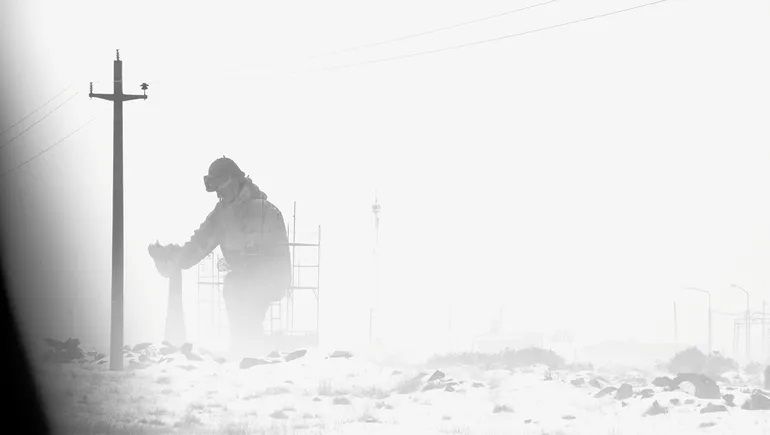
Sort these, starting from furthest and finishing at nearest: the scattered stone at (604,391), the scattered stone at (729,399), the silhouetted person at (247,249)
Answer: the silhouetted person at (247,249) → the scattered stone at (604,391) → the scattered stone at (729,399)

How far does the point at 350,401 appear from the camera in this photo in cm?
2331

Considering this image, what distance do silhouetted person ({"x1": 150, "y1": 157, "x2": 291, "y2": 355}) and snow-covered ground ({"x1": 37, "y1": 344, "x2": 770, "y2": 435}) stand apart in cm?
164

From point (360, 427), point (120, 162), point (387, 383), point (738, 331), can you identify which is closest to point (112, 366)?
point (120, 162)

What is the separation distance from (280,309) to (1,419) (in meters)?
15.5

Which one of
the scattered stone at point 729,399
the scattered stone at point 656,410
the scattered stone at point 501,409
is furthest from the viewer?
the scattered stone at point 729,399

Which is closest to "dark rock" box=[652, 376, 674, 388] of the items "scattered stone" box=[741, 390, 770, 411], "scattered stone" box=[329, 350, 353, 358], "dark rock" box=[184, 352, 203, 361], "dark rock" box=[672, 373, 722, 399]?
"dark rock" box=[672, 373, 722, 399]

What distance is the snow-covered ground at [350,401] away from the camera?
19156mm

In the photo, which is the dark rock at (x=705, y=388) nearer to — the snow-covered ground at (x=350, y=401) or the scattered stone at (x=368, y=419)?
the snow-covered ground at (x=350, y=401)

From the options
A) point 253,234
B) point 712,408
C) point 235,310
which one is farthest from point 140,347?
point 712,408

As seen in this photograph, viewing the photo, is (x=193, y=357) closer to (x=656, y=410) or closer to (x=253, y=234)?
(x=253, y=234)

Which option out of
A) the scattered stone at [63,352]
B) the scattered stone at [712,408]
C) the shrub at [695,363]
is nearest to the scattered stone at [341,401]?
the scattered stone at [712,408]

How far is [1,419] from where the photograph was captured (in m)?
20.0

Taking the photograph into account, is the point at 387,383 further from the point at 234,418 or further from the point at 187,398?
the point at 234,418

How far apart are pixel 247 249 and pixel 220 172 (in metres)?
2.23
